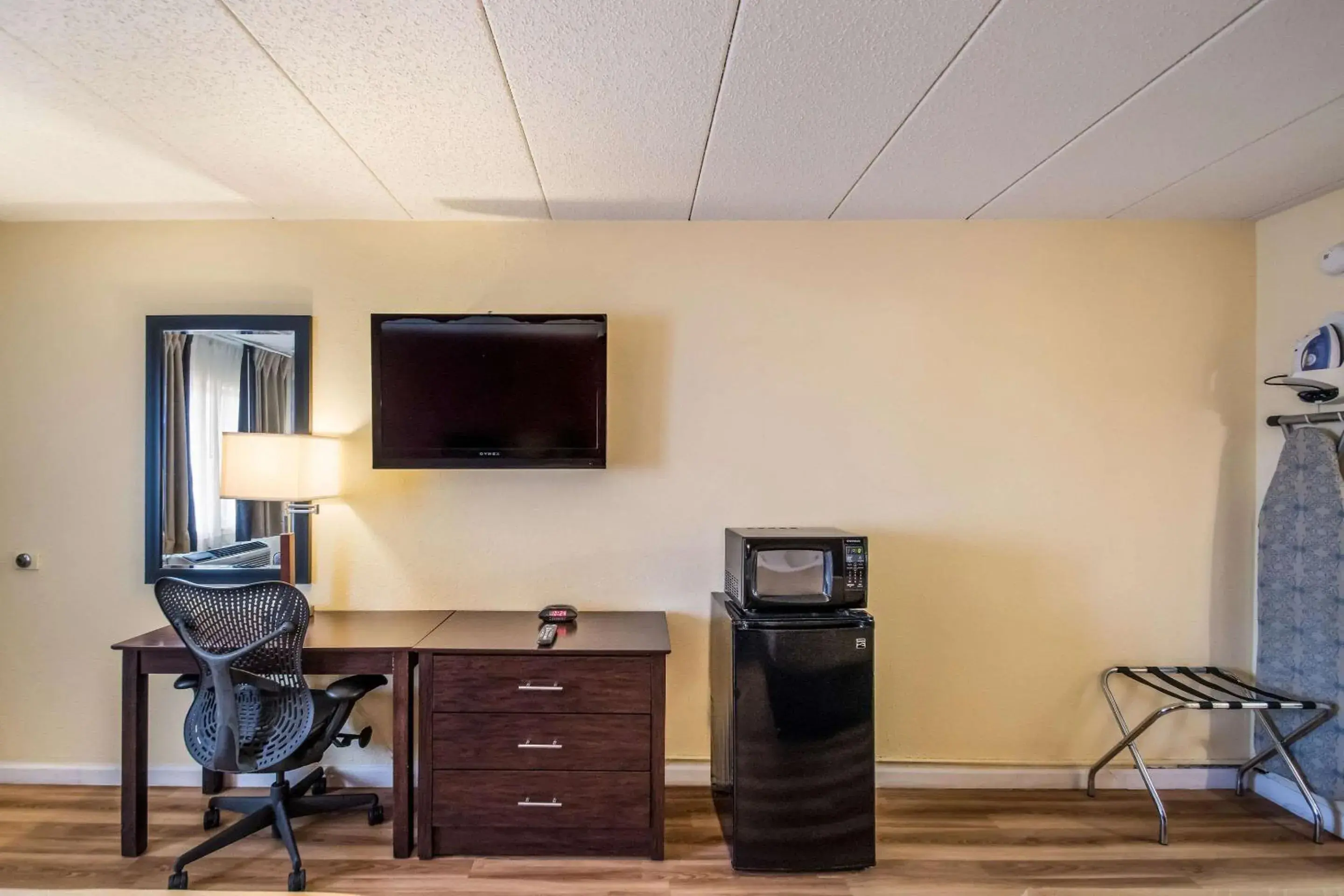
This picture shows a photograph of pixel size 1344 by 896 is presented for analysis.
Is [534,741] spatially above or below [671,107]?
below

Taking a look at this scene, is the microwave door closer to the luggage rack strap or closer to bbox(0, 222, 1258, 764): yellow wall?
bbox(0, 222, 1258, 764): yellow wall

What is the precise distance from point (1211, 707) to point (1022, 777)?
78cm

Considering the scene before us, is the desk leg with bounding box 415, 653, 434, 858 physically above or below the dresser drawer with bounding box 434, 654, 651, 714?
below

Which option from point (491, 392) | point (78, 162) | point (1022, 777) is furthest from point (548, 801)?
point (78, 162)

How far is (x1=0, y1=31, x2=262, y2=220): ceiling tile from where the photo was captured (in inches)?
73.9

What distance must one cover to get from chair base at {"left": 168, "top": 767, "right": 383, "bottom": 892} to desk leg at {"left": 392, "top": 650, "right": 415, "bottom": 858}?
0.93ft

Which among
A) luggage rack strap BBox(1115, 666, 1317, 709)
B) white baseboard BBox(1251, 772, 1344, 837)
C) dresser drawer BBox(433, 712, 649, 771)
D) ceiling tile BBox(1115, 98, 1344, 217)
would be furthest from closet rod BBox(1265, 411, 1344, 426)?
dresser drawer BBox(433, 712, 649, 771)

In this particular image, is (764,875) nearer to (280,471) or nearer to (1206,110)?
(280,471)

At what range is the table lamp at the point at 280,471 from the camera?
8.14ft

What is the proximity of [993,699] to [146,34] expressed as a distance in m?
3.58

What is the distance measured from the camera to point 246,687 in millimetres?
2182

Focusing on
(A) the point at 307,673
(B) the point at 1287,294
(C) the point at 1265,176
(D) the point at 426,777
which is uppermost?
(C) the point at 1265,176

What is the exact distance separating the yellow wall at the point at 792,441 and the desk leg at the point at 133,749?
1.98 feet

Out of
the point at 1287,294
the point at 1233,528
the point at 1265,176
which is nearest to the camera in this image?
the point at 1265,176
